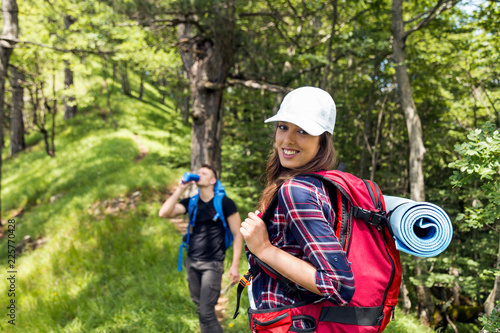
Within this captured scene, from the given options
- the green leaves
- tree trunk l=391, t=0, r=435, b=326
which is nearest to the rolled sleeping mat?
the green leaves

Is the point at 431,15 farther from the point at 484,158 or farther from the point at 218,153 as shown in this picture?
the point at 484,158

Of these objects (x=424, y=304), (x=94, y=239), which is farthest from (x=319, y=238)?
(x=424, y=304)

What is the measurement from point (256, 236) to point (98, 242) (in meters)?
7.17

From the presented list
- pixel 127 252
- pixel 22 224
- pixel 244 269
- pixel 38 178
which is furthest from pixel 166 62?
pixel 244 269

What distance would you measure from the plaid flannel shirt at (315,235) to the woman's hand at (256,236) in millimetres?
81

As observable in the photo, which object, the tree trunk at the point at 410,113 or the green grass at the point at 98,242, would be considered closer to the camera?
the green grass at the point at 98,242

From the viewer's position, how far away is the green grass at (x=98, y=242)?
4980mm

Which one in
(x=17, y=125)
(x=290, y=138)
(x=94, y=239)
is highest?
(x=290, y=138)

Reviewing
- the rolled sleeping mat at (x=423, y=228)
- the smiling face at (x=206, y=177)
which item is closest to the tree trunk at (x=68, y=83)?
the smiling face at (x=206, y=177)

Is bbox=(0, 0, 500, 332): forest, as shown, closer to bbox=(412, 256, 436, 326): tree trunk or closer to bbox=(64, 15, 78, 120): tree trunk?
bbox=(412, 256, 436, 326): tree trunk

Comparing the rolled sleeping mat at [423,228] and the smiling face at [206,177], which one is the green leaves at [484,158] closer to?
the rolled sleeping mat at [423,228]

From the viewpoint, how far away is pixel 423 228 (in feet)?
4.10

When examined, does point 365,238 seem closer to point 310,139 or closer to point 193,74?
point 310,139

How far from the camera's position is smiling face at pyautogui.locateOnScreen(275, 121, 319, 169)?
1.48 meters
